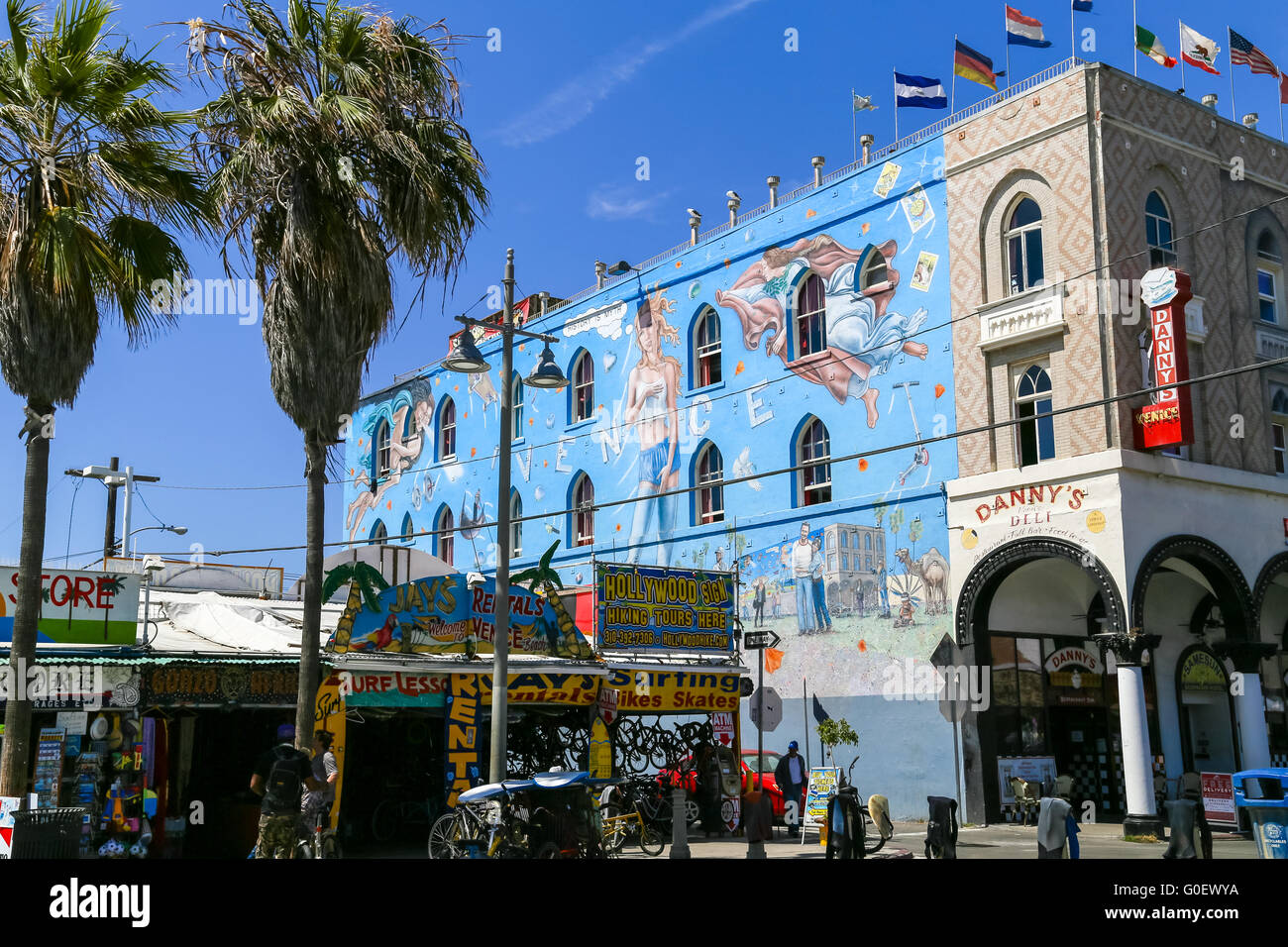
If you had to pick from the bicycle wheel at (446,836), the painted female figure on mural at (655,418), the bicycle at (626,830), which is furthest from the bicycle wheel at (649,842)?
the painted female figure on mural at (655,418)

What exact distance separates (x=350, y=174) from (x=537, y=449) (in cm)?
2305

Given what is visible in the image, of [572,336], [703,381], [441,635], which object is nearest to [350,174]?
[441,635]

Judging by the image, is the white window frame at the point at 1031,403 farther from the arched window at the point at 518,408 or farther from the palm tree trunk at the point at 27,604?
the palm tree trunk at the point at 27,604

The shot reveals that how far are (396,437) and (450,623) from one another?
83.4 ft

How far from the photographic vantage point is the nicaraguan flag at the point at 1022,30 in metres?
25.3

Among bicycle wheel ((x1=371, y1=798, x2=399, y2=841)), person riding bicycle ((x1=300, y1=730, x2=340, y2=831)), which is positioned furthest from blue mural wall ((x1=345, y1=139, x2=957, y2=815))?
person riding bicycle ((x1=300, y1=730, x2=340, y2=831))

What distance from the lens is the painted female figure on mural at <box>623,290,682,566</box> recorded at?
109 feet

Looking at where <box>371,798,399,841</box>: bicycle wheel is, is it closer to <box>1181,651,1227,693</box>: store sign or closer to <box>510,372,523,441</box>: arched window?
<box>1181,651,1227,693</box>: store sign

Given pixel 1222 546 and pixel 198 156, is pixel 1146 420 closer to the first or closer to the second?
pixel 1222 546

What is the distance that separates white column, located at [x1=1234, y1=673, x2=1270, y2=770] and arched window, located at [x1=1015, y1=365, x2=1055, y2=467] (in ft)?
20.9

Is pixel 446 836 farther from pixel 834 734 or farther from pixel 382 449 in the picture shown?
pixel 382 449

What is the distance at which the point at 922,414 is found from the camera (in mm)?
27172

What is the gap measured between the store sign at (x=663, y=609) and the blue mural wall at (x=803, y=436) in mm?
1636

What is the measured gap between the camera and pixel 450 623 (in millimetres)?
19625
